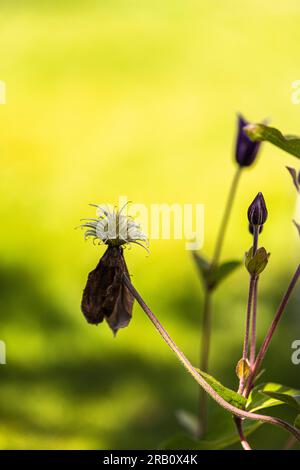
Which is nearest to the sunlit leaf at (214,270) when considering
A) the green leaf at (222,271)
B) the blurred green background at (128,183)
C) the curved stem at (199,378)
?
the green leaf at (222,271)

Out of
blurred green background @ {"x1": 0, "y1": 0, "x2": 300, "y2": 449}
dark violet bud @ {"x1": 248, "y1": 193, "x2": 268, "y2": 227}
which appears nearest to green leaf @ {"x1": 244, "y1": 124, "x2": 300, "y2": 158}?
dark violet bud @ {"x1": 248, "y1": 193, "x2": 268, "y2": 227}

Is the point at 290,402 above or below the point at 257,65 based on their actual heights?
below

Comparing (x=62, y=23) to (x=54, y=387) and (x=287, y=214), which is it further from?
(x=54, y=387)

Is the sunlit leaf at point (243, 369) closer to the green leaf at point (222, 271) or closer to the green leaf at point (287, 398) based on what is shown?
the green leaf at point (287, 398)

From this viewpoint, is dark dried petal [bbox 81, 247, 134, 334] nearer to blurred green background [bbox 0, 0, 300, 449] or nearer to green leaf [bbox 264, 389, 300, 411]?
green leaf [bbox 264, 389, 300, 411]

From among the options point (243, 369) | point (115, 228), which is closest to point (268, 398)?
point (243, 369)

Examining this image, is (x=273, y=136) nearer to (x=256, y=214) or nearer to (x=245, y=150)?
(x=256, y=214)

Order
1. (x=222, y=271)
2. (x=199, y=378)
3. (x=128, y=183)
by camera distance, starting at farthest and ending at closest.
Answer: (x=128, y=183) < (x=222, y=271) < (x=199, y=378)

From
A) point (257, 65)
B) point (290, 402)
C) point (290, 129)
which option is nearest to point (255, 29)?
point (257, 65)
